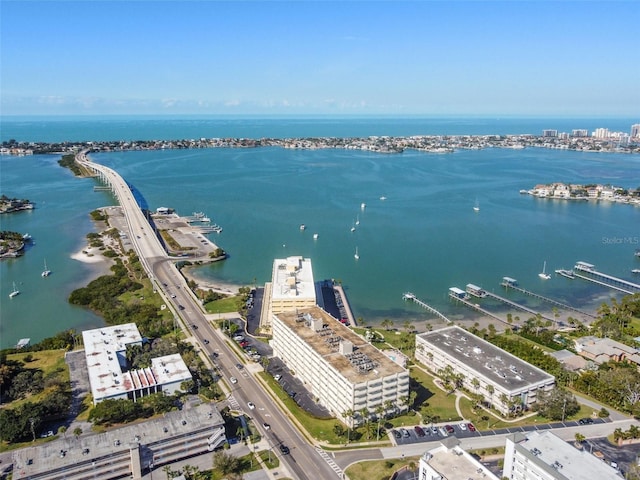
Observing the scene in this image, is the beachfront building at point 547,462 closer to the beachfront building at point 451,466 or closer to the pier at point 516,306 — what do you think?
the beachfront building at point 451,466

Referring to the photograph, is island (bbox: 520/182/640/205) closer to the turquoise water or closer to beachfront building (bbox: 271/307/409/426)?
the turquoise water

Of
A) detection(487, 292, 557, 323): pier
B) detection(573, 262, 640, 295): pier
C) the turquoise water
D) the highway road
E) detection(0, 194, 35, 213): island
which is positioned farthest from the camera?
detection(0, 194, 35, 213): island

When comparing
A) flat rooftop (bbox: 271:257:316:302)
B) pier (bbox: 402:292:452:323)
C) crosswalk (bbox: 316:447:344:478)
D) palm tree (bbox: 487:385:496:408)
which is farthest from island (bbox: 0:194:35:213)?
palm tree (bbox: 487:385:496:408)

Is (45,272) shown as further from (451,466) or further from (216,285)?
(451,466)

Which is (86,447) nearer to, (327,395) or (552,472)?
(327,395)

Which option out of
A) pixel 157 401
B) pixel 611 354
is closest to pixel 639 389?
pixel 611 354
